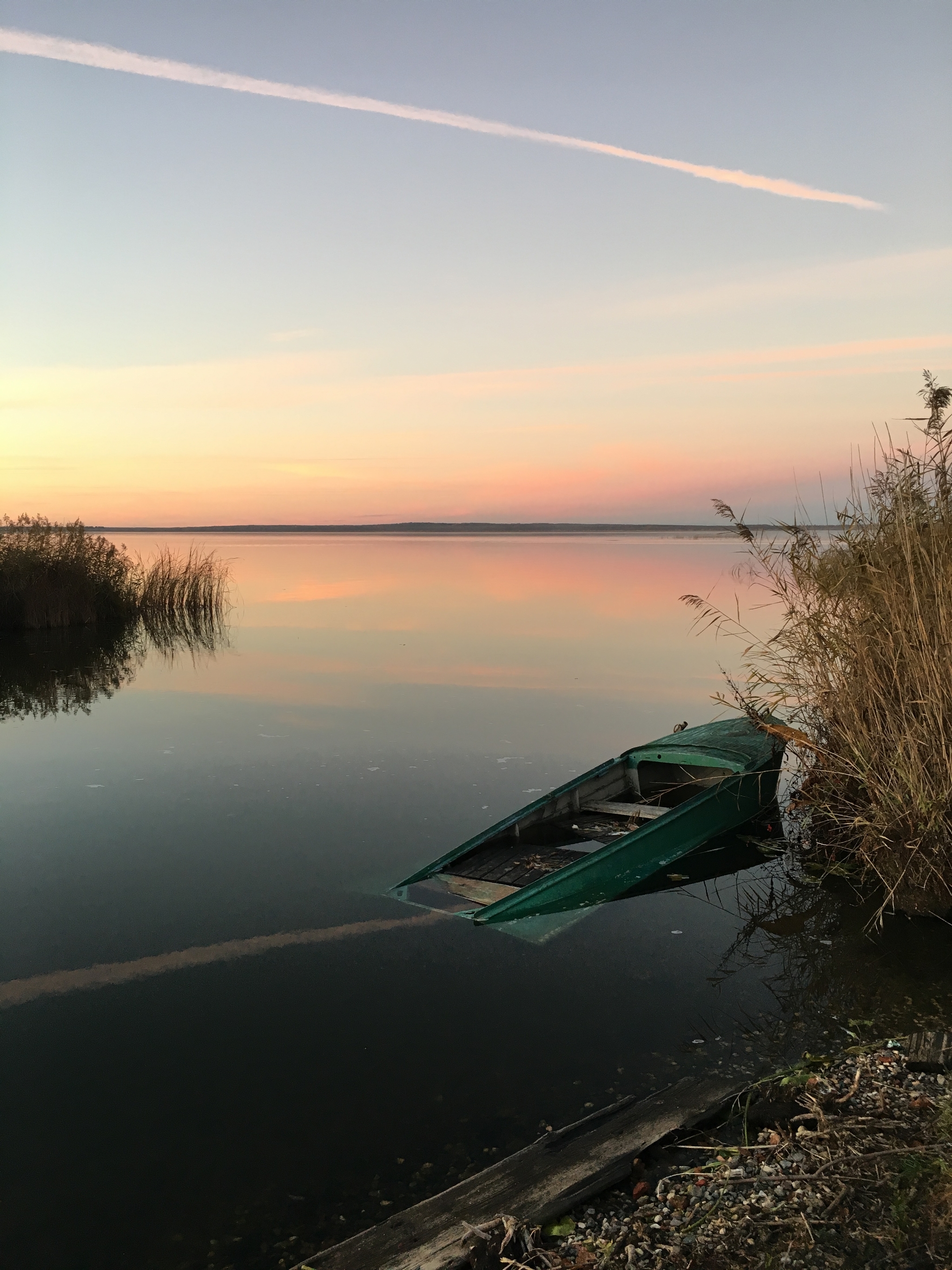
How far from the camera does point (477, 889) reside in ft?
23.9

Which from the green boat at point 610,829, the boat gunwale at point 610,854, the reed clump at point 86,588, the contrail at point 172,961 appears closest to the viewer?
the contrail at point 172,961

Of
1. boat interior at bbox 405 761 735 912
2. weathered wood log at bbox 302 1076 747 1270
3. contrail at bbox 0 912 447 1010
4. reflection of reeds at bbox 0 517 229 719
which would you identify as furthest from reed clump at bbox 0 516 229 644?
weathered wood log at bbox 302 1076 747 1270

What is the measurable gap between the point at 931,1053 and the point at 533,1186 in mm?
2165

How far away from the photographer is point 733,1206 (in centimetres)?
344

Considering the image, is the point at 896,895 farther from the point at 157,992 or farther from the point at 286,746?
the point at 286,746

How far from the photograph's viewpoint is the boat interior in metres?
7.34

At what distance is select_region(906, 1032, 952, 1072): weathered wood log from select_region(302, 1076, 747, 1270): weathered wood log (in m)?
0.96

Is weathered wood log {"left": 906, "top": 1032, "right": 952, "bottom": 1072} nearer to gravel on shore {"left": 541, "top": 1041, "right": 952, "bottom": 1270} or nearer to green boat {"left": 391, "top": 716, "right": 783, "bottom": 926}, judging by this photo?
gravel on shore {"left": 541, "top": 1041, "right": 952, "bottom": 1270}

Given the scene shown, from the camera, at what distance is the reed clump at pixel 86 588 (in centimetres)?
2241

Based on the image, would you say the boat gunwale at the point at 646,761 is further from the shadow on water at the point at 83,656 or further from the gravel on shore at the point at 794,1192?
the shadow on water at the point at 83,656

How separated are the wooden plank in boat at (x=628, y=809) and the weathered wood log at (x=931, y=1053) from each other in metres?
3.85

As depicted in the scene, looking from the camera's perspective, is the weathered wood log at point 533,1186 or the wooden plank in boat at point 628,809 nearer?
the weathered wood log at point 533,1186

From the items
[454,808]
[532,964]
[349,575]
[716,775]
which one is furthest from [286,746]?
[349,575]

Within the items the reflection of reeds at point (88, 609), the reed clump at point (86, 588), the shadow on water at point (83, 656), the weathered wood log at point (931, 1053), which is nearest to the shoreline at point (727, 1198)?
the weathered wood log at point (931, 1053)
